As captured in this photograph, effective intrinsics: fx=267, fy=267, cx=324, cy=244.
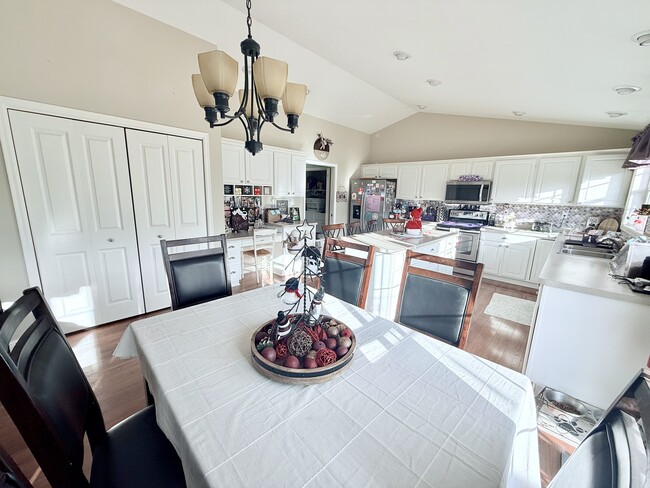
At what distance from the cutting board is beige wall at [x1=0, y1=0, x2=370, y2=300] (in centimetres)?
542

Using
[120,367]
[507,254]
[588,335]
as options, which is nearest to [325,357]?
[588,335]

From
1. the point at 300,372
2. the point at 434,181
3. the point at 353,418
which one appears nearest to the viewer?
the point at 353,418

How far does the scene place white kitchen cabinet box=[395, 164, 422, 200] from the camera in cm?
537

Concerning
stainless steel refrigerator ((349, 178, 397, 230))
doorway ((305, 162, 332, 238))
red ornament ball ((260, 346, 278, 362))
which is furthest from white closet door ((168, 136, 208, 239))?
stainless steel refrigerator ((349, 178, 397, 230))

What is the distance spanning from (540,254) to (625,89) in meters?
2.35

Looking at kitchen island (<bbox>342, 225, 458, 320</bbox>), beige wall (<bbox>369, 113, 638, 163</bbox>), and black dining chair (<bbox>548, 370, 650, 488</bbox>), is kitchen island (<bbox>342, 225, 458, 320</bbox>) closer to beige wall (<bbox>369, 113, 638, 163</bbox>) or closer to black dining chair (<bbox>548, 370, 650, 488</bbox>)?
black dining chair (<bbox>548, 370, 650, 488</bbox>)

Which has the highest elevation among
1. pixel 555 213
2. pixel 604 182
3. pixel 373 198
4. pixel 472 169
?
pixel 472 169

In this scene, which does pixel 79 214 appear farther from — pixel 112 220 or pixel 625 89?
pixel 625 89

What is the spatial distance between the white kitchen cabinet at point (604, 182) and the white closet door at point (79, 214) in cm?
569

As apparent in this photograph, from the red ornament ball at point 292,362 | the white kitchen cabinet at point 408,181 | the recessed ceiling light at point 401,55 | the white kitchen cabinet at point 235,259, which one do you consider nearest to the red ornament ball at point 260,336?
the red ornament ball at point 292,362

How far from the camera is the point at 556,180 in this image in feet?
12.9

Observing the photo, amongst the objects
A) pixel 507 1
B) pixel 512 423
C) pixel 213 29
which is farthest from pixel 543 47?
pixel 213 29

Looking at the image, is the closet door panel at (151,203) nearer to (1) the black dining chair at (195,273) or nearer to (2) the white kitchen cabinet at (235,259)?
(2) the white kitchen cabinet at (235,259)

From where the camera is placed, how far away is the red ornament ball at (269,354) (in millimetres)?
975
